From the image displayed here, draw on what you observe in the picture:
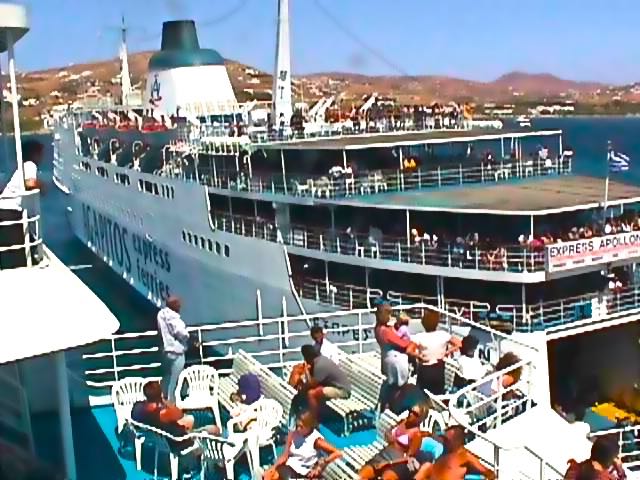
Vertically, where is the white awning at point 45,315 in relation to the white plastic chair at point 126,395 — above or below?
above

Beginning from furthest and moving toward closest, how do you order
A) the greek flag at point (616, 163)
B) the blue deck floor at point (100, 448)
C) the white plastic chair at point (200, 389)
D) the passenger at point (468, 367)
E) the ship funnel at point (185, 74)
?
1. the ship funnel at point (185, 74)
2. the greek flag at point (616, 163)
3. the passenger at point (468, 367)
4. the white plastic chair at point (200, 389)
5. the blue deck floor at point (100, 448)

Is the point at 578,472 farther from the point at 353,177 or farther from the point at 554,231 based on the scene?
the point at 353,177

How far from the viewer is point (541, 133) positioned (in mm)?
23859

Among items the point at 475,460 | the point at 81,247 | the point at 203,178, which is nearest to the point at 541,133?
the point at 203,178

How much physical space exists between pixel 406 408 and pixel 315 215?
13.9 metres

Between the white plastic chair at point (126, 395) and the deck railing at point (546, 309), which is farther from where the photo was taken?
the deck railing at point (546, 309)

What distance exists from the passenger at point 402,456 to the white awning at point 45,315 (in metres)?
2.39

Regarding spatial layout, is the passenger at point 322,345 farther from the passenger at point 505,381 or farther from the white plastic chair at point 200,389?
the passenger at point 505,381

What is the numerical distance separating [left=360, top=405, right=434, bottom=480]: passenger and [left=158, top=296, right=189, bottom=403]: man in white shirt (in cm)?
296

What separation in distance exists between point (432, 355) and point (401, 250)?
31.2 feet

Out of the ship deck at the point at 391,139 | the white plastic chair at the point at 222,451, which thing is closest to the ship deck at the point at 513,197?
the ship deck at the point at 391,139

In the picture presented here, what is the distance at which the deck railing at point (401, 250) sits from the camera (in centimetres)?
1727

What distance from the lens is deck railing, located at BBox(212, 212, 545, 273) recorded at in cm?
1727

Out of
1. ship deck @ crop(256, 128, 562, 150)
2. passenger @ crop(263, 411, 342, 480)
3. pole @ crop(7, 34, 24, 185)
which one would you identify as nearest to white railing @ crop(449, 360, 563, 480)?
passenger @ crop(263, 411, 342, 480)
